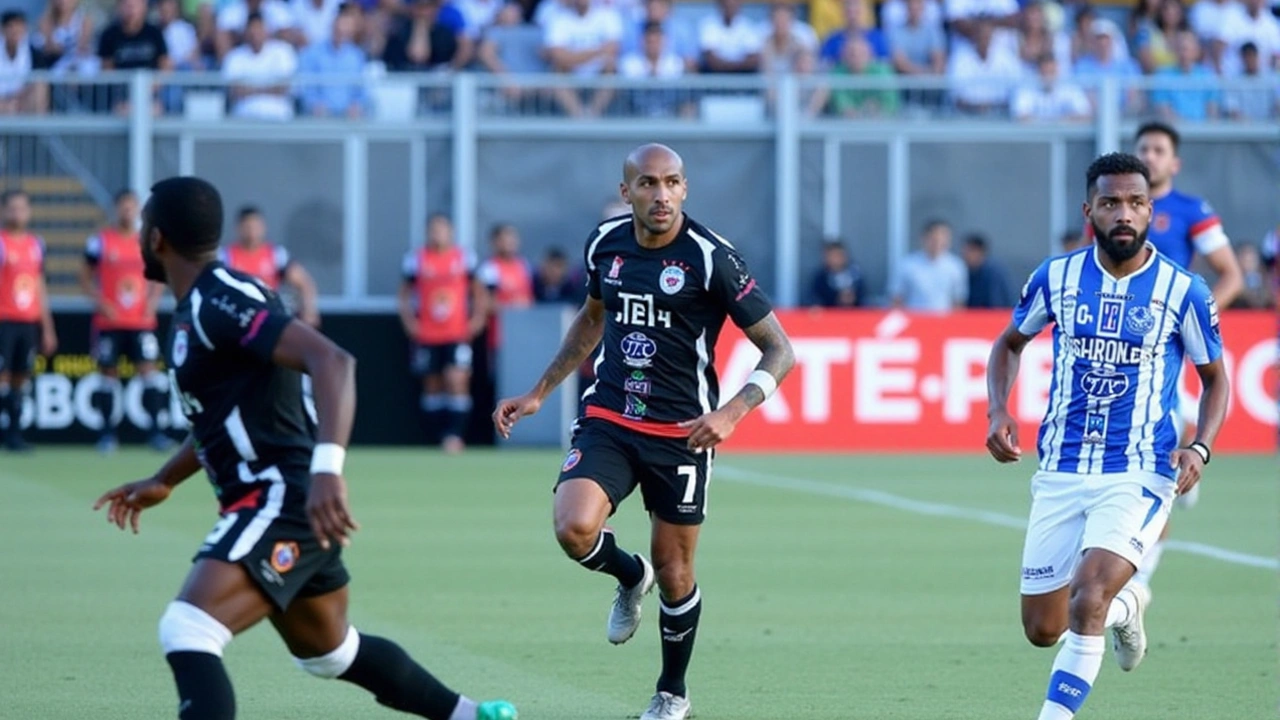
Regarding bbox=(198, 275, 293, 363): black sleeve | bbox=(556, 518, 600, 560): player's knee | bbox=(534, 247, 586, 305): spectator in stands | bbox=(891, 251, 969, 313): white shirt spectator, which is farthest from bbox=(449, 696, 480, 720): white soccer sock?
bbox=(891, 251, 969, 313): white shirt spectator

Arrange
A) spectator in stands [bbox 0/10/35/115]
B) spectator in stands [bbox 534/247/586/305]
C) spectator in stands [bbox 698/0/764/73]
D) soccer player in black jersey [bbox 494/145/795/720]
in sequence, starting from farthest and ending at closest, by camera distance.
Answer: spectator in stands [bbox 698/0/764/73]
spectator in stands [bbox 534/247/586/305]
spectator in stands [bbox 0/10/35/115]
soccer player in black jersey [bbox 494/145/795/720]

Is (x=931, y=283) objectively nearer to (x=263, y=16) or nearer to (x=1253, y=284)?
(x=1253, y=284)

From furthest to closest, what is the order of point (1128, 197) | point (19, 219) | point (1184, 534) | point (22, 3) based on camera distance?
point (22, 3) → point (19, 219) → point (1184, 534) → point (1128, 197)

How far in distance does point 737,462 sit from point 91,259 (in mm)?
6843

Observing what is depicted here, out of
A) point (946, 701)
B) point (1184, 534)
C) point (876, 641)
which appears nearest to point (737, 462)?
point (1184, 534)

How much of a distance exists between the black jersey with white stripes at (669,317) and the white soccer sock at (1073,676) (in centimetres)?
184

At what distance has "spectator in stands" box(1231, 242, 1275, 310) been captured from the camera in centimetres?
2322

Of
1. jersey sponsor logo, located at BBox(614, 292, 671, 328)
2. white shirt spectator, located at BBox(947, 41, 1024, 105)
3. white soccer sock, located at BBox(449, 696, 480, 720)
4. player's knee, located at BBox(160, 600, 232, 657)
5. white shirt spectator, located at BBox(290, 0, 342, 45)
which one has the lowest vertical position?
white soccer sock, located at BBox(449, 696, 480, 720)

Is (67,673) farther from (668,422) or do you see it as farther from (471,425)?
(471,425)

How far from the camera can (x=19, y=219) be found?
68.4 ft

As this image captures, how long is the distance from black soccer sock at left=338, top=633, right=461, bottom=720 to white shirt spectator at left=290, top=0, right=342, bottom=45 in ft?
59.6

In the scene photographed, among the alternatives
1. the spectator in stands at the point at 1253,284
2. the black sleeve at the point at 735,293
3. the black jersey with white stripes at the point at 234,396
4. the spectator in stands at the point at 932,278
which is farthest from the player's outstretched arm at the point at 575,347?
the spectator in stands at the point at 1253,284

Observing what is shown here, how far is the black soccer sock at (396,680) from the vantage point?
6.41m

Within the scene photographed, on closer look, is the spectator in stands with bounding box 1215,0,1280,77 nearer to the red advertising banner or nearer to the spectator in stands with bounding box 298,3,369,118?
the red advertising banner
